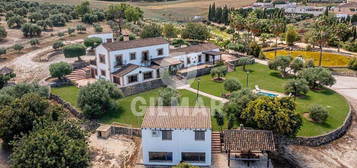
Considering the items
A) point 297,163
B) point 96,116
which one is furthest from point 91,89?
point 297,163

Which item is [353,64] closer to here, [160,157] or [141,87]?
[141,87]

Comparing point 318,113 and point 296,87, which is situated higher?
point 296,87

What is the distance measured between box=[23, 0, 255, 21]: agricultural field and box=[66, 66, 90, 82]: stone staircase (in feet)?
257

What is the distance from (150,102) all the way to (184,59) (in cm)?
1569

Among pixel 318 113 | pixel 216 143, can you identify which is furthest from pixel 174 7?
pixel 216 143

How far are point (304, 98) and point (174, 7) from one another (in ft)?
405

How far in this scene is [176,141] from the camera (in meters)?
27.0

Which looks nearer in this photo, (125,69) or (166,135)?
(166,135)

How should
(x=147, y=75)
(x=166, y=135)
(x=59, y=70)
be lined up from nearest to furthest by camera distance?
1. (x=166, y=135)
2. (x=147, y=75)
3. (x=59, y=70)

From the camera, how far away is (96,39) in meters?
67.0

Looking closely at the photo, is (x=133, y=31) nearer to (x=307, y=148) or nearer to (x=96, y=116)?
(x=96, y=116)

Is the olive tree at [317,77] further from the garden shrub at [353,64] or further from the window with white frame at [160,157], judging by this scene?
the window with white frame at [160,157]

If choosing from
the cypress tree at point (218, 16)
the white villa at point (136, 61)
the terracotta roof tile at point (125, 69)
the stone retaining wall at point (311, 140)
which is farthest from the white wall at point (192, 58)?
the cypress tree at point (218, 16)

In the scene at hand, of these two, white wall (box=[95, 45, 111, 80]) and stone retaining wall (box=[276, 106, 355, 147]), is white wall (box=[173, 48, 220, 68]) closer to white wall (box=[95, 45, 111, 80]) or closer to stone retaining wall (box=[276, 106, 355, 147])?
white wall (box=[95, 45, 111, 80])
